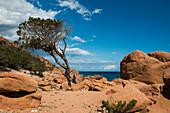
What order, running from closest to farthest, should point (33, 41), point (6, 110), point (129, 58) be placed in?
1. point (6, 110)
2. point (129, 58)
3. point (33, 41)

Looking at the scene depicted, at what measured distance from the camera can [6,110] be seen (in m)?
6.18

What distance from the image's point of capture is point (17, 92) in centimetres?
687

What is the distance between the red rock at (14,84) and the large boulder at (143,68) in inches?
411

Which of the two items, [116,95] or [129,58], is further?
[129,58]

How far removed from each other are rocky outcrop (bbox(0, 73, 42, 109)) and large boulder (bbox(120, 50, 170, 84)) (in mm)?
10242

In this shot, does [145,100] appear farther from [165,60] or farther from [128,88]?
[165,60]

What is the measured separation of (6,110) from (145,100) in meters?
7.49

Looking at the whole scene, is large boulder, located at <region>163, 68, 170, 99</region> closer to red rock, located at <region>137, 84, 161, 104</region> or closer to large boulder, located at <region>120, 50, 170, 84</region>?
red rock, located at <region>137, 84, 161, 104</region>

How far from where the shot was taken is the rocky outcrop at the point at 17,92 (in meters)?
6.40

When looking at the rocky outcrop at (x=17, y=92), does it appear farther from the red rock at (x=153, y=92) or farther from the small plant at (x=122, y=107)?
the red rock at (x=153, y=92)

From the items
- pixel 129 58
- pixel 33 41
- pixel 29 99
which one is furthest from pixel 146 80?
pixel 33 41

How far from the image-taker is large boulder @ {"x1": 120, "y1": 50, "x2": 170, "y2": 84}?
13.0 metres

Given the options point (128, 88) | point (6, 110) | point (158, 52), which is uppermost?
point (158, 52)

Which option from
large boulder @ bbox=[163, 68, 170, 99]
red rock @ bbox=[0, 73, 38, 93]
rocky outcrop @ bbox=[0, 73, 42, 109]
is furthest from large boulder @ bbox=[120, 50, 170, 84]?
red rock @ bbox=[0, 73, 38, 93]
